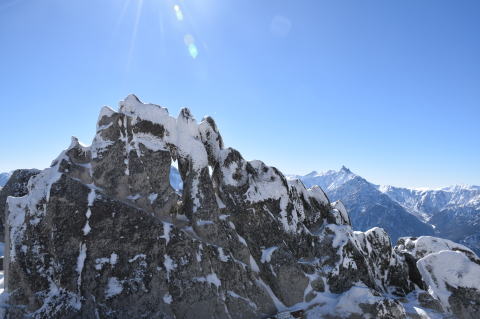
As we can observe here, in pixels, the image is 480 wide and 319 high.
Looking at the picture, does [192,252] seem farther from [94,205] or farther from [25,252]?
[25,252]

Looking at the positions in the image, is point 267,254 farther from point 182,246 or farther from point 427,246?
point 427,246

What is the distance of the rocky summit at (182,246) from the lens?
3027 cm

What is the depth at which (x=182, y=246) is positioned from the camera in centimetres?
3381

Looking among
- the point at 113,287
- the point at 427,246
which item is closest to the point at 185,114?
the point at 113,287

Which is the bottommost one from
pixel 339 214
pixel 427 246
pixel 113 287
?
pixel 427 246

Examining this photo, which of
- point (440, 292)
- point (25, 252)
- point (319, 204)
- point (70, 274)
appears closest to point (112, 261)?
point (70, 274)

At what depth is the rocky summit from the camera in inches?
1192


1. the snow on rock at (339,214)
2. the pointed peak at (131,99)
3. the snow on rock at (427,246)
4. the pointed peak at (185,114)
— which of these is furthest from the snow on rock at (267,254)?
the snow on rock at (427,246)

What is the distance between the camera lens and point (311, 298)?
36.5 metres

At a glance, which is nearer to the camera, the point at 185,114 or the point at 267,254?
the point at 267,254

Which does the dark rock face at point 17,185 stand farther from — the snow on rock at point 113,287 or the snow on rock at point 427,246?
the snow on rock at point 427,246

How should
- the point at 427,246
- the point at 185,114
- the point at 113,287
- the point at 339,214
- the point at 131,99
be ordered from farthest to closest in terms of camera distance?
the point at 427,246
the point at 339,214
the point at 185,114
the point at 131,99
the point at 113,287

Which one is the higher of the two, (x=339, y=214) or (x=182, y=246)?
(x=339, y=214)

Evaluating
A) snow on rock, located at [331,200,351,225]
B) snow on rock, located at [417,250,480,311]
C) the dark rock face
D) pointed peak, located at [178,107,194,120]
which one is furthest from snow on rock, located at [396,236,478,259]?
Answer: the dark rock face
